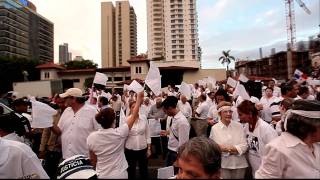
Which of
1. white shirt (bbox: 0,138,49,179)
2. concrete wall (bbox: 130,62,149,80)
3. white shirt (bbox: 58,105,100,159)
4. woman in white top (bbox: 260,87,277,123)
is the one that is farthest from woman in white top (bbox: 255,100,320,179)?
concrete wall (bbox: 130,62,149,80)

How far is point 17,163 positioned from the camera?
3.28m

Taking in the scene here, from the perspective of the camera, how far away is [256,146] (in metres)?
5.13

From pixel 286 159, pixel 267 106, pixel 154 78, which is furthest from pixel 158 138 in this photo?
pixel 286 159

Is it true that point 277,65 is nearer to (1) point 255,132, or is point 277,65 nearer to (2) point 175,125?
(2) point 175,125

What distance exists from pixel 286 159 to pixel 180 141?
394cm

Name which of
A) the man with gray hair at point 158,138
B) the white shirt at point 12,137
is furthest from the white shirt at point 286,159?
the man with gray hair at point 158,138

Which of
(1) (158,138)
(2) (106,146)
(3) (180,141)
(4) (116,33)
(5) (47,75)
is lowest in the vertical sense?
(1) (158,138)

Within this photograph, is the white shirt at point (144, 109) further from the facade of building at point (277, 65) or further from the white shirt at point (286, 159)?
the facade of building at point (277, 65)

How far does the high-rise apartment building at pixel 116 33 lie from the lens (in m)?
172

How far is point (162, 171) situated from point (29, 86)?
37.0 meters

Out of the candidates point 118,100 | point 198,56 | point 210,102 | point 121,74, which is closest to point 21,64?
point 121,74

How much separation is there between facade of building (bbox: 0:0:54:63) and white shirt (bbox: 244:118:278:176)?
120424 mm

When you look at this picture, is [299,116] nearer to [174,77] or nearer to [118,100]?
[118,100]

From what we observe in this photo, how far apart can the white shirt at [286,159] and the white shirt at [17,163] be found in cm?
186
